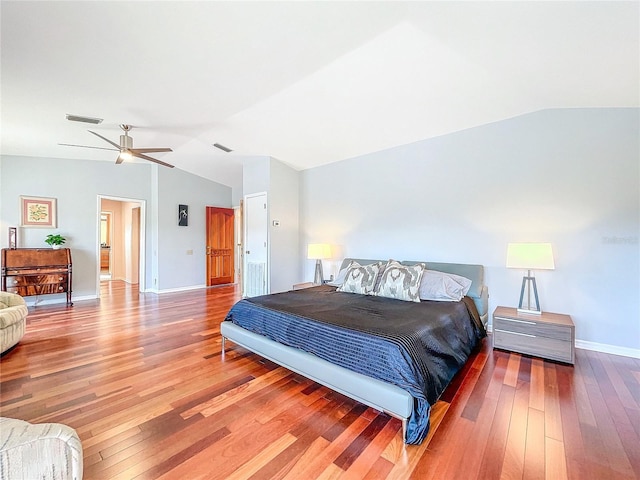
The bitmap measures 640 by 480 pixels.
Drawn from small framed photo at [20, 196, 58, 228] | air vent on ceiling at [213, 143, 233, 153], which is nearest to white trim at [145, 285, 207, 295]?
small framed photo at [20, 196, 58, 228]

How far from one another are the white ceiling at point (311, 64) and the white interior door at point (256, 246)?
67.9 inches

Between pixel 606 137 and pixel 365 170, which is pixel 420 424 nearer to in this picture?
pixel 606 137

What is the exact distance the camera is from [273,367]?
8.65ft

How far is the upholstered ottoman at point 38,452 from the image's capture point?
94 cm

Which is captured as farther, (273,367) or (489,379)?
(273,367)

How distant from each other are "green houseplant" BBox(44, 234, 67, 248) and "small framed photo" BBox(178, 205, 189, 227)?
2071 mm

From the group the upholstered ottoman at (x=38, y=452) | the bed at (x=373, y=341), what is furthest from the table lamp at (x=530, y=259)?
the upholstered ottoman at (x=38, y=452)

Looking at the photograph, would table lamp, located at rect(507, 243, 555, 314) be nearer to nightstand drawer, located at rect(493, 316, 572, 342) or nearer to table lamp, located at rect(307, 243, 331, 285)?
nightstand drawer, located at rect(493, 316, 572, 342)

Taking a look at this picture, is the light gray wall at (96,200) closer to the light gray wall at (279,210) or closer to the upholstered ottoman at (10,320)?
the light gray wall at (279,210)

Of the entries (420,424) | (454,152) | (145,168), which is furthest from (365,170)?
(145,168)

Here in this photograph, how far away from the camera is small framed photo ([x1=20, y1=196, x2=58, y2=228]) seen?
4.89m

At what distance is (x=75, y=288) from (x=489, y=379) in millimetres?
6798

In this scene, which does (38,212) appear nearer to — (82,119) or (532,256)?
(82,119)

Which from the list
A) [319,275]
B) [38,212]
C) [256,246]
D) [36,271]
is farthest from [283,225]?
[38,212]
